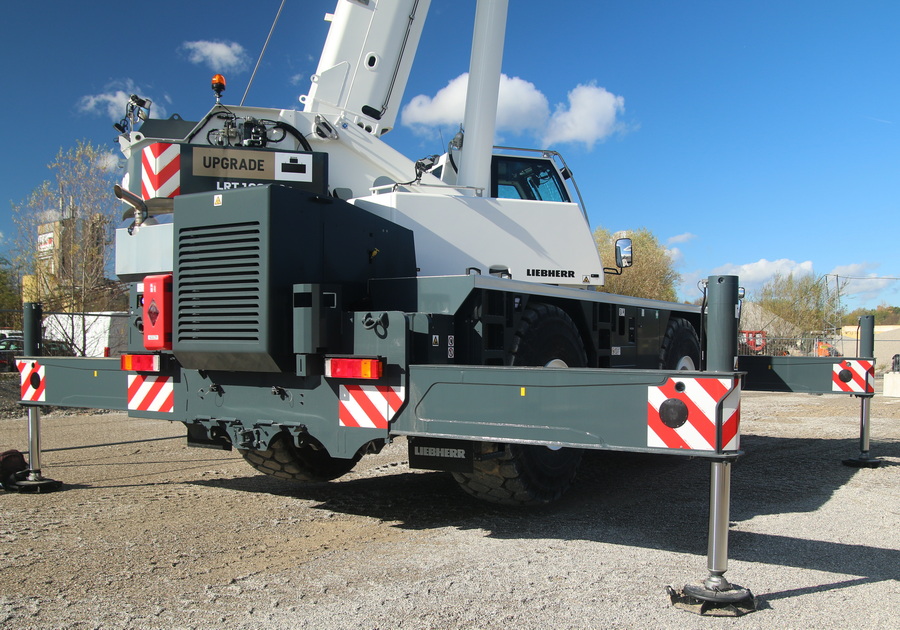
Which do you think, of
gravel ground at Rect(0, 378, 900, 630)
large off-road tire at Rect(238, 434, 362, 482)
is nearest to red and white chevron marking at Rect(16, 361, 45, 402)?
gravel ground at Rect(0, 378, 900, 630)

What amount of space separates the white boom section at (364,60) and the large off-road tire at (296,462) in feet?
10.0

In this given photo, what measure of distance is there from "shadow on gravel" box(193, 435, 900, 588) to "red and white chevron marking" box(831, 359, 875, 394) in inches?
32.3

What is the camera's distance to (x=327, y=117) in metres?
6.50

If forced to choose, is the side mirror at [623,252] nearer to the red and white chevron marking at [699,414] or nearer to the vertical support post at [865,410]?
the vertical support post at [865,410]

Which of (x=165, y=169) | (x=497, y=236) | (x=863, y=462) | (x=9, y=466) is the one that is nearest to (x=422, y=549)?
(x=497, y=236)

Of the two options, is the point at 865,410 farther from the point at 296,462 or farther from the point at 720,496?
the point at 296,462

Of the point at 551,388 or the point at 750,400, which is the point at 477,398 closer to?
the point at 551,388

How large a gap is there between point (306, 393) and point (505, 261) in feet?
7.31

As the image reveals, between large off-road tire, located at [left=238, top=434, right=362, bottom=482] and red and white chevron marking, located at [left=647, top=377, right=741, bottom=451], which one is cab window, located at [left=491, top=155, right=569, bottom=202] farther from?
red and white chevron marking, located at [left=647, top=377, right=741, bottom=451]

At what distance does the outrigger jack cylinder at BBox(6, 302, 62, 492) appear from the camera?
605 centimetres

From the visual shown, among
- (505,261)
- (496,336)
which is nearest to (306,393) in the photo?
(496,336)

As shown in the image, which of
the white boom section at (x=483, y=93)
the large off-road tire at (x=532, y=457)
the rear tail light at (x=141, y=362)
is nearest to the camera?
the large off-road tire at (x=532, y=457)

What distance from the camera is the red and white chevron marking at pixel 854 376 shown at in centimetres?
757

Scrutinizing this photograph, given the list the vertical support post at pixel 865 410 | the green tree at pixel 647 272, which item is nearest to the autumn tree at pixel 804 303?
the green tree at pixel 647 272
